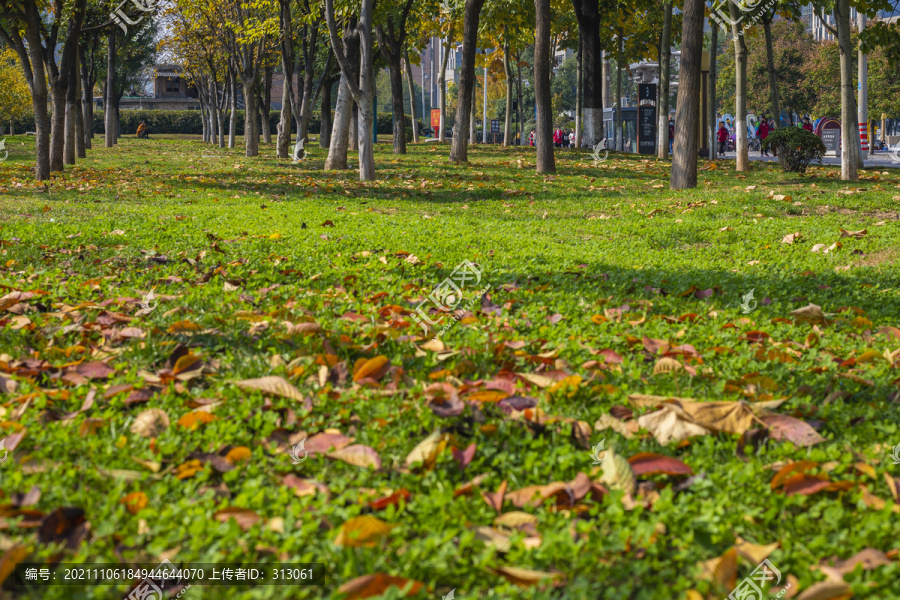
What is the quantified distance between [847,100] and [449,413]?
1428cm

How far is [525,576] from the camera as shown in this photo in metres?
1.85

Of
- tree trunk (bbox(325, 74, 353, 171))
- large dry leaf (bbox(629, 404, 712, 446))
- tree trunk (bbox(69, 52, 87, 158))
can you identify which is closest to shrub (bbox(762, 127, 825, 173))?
tree trunk (bbox(325, 74, 353, 171))

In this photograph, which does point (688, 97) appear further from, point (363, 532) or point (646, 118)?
point (646, 118)

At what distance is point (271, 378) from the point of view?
298 centimetres

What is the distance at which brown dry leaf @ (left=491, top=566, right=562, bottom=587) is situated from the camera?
184cm

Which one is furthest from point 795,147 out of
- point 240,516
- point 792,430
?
point 240,516

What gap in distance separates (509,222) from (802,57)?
5606cm

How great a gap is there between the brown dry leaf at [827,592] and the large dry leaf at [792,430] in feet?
2.88

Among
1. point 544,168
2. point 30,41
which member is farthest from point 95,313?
point 30,41

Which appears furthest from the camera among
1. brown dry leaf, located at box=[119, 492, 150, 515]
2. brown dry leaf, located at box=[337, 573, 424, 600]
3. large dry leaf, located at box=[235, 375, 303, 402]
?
large dry leaf, located at box=[235, 375, 303, 402]

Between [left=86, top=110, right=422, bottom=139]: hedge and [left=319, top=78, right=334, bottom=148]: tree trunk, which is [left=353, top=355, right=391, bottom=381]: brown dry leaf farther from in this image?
[left=86, top=110, right=422, bottom=139]: hedge

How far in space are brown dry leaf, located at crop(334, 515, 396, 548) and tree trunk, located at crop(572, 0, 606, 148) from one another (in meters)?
19.6

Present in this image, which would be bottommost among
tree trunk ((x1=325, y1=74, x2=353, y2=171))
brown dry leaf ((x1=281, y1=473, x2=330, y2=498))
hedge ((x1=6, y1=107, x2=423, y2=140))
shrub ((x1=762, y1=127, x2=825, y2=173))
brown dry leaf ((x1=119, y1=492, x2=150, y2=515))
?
brown dry leaf ((x1=281, y1=473, x2=330, y2=498))

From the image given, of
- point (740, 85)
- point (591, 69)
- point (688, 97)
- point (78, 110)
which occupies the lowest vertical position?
point (688, 97)
